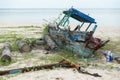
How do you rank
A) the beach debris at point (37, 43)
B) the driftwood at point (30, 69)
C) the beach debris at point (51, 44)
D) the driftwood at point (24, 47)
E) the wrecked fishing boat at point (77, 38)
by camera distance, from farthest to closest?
the beach debris at point (37, 43) → the beach debris at point (51, 44) → the driftwood at point (24, 47) → the wrecked fishing boat at point (77, 38) → the driftwood at point (30, 69)

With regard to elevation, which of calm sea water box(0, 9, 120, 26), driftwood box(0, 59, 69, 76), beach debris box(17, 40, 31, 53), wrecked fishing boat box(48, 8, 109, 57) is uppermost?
calm sea water box(0, 9, 120, 26)

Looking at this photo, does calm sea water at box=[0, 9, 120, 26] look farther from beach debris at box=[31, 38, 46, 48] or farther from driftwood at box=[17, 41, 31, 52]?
driftwood at box=[17, 41, 31, 52]

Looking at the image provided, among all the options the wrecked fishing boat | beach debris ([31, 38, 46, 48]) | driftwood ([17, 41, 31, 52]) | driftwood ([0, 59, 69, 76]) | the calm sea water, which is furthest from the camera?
the calm sea water

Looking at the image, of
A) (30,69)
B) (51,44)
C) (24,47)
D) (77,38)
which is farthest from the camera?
(51,44)

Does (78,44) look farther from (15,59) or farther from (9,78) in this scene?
(9,78)

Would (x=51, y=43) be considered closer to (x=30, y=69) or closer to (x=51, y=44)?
(x=51, y=44)

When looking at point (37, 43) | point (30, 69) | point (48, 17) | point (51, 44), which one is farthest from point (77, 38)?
point (48, 17)

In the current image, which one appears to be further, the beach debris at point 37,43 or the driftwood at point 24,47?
the beach debris at point 37,43

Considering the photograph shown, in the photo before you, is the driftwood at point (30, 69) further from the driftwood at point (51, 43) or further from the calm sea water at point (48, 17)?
the calm sea water at point (48, 17)

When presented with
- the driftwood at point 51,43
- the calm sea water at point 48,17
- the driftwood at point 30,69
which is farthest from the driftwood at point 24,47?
the calm sea water at point 48,17

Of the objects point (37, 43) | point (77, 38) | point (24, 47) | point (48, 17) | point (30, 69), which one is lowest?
point (30, 69)

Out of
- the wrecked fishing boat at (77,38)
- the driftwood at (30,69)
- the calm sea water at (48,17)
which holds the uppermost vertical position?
the calm sea water at (48,17)

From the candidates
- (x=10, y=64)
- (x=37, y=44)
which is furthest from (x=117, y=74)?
Result: (x=37, y=44)

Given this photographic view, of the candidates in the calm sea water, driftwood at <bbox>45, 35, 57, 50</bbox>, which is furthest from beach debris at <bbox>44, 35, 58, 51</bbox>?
the calm sea water
